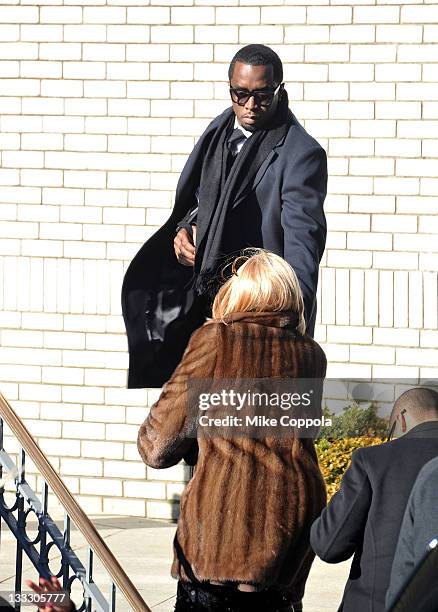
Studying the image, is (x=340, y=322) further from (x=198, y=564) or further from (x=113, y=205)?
(x=198, y=564)

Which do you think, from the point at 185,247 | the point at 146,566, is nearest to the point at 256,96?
the point at 185,247

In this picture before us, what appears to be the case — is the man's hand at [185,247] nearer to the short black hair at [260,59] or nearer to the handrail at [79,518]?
the short black hair at [260,59]

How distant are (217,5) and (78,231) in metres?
1.77

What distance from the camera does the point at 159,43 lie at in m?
8.25

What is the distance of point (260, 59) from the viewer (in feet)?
23.4

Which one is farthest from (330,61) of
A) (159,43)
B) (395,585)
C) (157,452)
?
(395,585)

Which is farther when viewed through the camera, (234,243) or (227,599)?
(234,243)

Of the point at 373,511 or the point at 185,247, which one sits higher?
the point at 185,247

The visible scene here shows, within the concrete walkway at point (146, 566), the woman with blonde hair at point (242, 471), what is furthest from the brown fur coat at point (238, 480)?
the concrete walkway at point (146, 566)

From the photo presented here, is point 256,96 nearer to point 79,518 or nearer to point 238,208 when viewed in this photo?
point 238,208

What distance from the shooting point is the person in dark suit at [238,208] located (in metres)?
6.74

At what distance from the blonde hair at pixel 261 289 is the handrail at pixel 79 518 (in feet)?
3.05

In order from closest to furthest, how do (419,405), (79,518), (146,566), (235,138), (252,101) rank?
(419,405) → (79,518) → (252,101) → (235,138) → (146,566)

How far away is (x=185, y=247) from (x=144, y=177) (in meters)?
1.27
